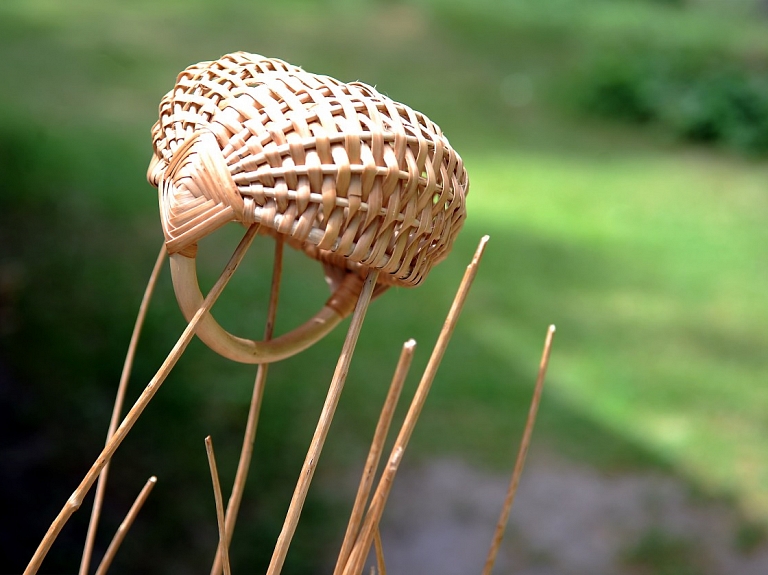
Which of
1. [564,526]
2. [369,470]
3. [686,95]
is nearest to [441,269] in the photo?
[564,526]

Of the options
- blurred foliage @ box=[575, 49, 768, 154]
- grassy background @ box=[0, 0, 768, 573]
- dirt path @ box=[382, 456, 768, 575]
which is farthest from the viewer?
blurred foliage @ box=[575, 49, 768, 154]

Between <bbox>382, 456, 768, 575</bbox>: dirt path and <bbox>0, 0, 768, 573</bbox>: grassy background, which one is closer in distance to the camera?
<bbox>382, 456, 768, 575</bbox>: dirt path

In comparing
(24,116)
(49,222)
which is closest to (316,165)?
(49,222)

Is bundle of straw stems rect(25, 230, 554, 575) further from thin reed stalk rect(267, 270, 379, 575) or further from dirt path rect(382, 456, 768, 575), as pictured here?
dirt path rect(382, 456, 768, 575)

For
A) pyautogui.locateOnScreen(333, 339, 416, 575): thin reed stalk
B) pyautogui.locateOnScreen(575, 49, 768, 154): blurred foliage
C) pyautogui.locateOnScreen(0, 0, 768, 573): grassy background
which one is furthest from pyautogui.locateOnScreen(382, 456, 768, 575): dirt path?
pyautogui.locateOnScreen(575, 49, 768, 154): blurred foliage

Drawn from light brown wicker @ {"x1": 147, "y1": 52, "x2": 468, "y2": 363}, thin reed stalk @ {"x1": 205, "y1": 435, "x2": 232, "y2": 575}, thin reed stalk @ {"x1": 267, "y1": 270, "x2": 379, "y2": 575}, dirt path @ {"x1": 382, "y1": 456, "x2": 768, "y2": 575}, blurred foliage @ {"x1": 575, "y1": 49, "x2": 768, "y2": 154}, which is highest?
light brown wicker @ {"x1": 147, "y1": 52, "x2": 468, "y2": 363}

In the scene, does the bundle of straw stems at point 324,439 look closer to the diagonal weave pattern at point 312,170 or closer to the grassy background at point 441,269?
the diagonal weave pattern at point 312,170

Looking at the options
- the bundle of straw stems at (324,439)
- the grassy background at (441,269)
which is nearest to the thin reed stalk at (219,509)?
the bundle of straw stems at (324,439)

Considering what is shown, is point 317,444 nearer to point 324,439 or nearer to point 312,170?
point 324,439

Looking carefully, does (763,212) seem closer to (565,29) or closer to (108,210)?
(565,29)
